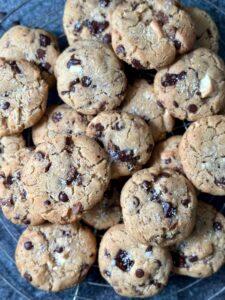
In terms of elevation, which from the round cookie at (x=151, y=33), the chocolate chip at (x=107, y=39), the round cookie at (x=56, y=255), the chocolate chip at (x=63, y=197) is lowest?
the round cookie at (x=56, y=255)

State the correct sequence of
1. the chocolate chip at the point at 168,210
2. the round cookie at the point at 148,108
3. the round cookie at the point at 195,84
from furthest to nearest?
the round cookie at the point at 148,108
the round cookie at the point at 195,84
the chocolate chip at the point at 168,210

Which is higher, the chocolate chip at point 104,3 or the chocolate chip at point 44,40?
the chocolate chip at point 104,3

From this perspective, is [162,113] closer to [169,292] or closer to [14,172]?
[14,172]

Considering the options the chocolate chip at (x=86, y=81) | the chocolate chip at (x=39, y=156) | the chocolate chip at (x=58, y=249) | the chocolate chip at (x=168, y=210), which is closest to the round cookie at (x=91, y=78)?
the chocolate chip at (x=86, y=81)

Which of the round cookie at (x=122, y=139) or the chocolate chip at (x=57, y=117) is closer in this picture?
the round cookie at (x=122, y=139)

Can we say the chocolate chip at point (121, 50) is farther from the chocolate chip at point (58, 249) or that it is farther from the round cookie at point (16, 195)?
the chocolate chip at point (58, 249)

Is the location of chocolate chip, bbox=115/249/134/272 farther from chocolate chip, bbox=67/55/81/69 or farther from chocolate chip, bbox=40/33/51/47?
chocolate chip, bbox=40/33/51/47

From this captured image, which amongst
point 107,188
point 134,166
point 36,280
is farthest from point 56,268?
point 134,166
